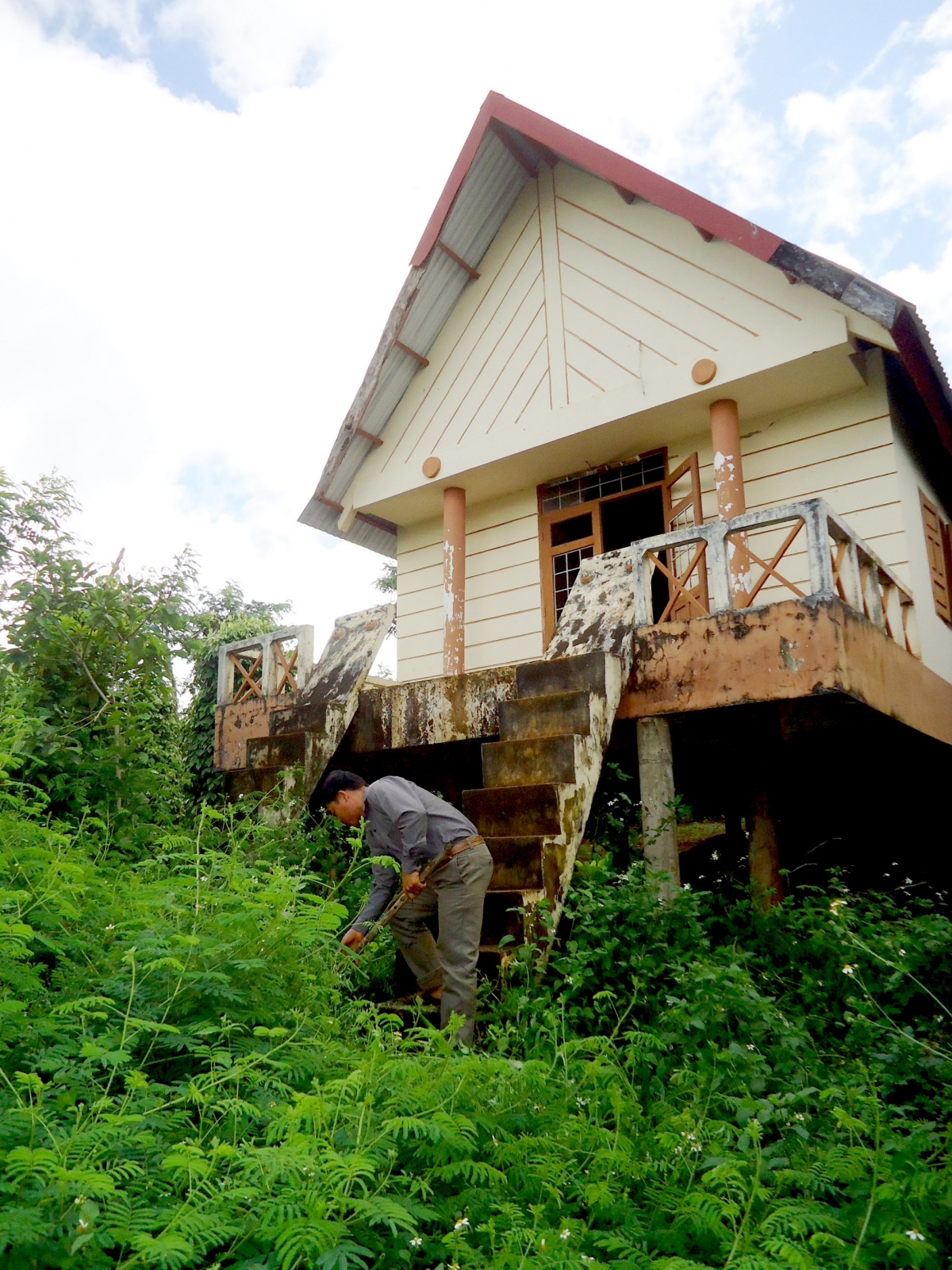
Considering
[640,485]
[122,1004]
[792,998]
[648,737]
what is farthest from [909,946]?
[640,485]

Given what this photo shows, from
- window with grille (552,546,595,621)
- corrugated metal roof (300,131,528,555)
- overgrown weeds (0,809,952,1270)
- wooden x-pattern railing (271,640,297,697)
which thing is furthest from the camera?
window with grille (552,546,595,621)

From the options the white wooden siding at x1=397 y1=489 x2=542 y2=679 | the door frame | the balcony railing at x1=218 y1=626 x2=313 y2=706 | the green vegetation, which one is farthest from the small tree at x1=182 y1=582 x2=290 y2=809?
the green vegetation

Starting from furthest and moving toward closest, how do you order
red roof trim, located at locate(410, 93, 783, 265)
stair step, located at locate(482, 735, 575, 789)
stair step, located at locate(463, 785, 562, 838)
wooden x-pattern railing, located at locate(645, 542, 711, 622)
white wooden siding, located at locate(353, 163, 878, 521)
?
white wooden siding, located at locate(353, 163, 878, 521), red roof trim, located at locate(410, 93, 783, 265), wooden x-pattern railing, located at locate(645, 542, 711, 622), stair step, located at locate(482, 735, 575, 789), stair step, located at locate(463, 785, 562, 838)

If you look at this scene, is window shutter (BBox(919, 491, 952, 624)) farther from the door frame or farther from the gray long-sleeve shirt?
the gray long-sleeve shirt

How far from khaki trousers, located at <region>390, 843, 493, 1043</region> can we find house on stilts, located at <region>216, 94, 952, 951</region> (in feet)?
0.88

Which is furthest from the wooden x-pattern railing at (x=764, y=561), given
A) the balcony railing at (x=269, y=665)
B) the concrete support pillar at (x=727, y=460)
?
the balcony railing at (x=269, y=665)

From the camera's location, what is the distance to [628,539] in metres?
12.1

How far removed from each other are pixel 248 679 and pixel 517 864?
5.09 meters

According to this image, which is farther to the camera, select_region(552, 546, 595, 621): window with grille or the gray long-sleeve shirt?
select_region(552, 546, 595, 621): window with grille

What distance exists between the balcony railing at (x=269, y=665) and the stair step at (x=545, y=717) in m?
3.34

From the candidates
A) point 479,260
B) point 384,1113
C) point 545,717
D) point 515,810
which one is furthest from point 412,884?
point 479,260

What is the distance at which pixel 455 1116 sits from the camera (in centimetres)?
296

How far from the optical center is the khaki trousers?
492cm

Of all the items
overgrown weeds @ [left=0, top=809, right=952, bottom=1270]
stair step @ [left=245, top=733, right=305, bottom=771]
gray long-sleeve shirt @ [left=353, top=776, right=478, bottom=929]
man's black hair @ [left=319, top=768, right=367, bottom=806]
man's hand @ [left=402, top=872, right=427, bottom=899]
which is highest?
stair step @ [left=245, top=733, right=305, bottom=771]
